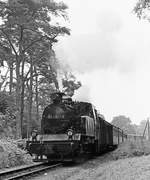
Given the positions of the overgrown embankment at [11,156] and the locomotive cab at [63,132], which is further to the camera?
the overgrown embankment at [11,156]

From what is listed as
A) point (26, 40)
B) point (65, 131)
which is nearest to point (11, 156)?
point (65, 131)

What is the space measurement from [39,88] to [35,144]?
2974 cm

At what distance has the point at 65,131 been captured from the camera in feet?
67.5

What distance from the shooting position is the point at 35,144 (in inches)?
774

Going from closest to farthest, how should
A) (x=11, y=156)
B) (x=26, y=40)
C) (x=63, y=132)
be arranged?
1. (x=63, y=132)
2. (x=11, y=156)
3. (x=26, y=40)

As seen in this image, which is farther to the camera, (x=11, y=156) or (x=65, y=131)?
(x=11, y=156)

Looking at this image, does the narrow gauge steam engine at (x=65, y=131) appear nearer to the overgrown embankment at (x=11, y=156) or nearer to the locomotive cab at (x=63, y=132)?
the locomotive cab at (x=63, y=132)

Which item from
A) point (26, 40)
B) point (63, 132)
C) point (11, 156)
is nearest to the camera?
point (63, 132)

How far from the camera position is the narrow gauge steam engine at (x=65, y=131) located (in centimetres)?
1940

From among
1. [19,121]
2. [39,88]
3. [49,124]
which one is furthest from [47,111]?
[39,88]

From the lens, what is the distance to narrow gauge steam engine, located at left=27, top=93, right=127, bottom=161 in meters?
19.4

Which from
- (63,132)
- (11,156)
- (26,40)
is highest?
(26,40)

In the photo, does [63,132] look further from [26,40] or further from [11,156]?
[26,40]

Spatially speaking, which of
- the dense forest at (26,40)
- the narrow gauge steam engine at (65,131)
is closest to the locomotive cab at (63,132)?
the narrow gauge steam engine at (65,131)
